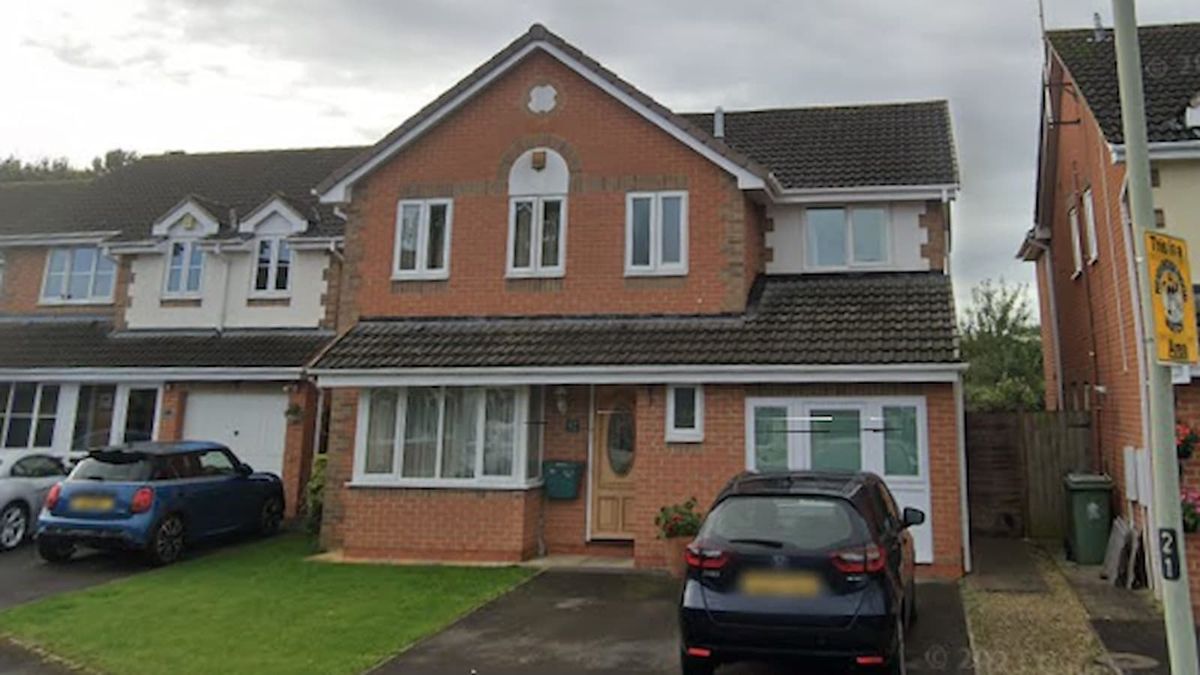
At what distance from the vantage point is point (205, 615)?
373 inches

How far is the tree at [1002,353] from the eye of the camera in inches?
1174

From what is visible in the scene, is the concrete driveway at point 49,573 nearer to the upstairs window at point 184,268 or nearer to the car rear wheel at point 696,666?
the upstairs window at point 184,268

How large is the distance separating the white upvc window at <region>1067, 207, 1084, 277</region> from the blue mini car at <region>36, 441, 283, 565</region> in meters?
15.0

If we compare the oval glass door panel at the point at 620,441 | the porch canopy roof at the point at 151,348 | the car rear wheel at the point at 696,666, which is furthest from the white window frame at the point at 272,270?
the car rear wheel at the point at 696,666

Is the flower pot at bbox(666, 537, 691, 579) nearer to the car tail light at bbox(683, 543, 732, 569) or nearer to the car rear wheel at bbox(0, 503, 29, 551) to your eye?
the car tail light at bbox(683, 543, 732, 569)

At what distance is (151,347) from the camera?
59.1 feet

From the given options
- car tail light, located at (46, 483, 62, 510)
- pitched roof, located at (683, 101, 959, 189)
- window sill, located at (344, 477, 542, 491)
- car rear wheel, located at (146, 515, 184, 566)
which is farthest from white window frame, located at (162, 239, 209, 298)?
pitched roof, located at (683, 101, 959, 189)

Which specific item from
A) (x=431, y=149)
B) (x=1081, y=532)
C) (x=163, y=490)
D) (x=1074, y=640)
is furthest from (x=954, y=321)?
(x=163, y=490)

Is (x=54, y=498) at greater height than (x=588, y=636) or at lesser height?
greater

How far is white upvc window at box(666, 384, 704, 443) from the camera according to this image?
12.0 metres

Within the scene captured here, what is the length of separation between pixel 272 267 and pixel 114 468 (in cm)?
697

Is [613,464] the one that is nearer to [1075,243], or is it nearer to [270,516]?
[270,516]

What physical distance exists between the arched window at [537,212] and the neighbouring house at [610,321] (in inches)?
1.5

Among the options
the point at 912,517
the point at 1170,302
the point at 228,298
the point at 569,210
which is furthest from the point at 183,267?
the point at 1170,302
